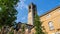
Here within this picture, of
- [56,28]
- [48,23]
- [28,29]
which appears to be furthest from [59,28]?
[28,29]

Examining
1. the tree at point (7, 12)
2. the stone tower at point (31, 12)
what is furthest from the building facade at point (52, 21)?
the stone tower at point (31, 12)

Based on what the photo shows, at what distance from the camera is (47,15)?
2720cm

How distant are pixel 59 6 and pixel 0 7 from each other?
41.2 ft

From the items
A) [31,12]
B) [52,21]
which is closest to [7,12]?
[52,21]

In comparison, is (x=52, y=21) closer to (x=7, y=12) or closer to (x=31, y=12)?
(x=7, y=12)

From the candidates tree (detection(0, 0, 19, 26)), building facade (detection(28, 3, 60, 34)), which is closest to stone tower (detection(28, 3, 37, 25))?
building facade (detection(28, 3, 60, 34))

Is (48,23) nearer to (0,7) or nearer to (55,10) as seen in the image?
(55,10)

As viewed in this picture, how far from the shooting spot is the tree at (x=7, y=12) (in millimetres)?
18516

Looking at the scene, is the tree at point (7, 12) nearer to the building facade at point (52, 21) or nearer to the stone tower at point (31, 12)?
the building facade at point (52, 21)

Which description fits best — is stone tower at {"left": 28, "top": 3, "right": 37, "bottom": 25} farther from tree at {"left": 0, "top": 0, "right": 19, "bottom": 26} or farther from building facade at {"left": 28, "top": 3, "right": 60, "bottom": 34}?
tree at {"left": 0, "top": 0, "right": 19, "bottom": 26}

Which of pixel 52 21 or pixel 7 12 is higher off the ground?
pixel 7 12

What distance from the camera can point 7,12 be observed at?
1908 cm

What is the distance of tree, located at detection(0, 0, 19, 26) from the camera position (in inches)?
729

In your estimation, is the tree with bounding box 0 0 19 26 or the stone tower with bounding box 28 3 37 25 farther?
the stone tower with bounding box 28 3 37 25
